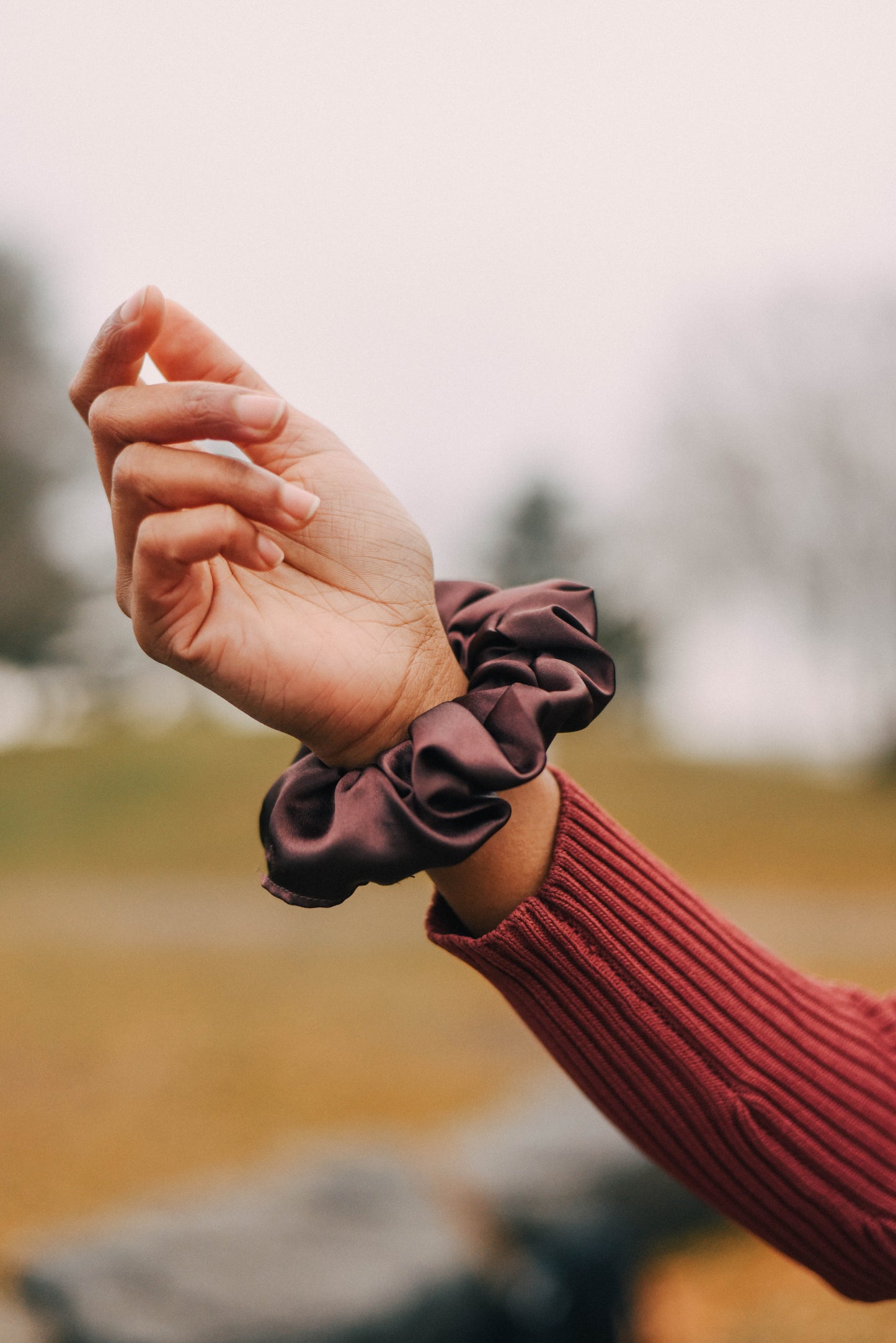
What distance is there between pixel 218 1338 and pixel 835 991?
252 cm

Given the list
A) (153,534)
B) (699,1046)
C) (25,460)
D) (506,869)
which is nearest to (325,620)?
(153,534)

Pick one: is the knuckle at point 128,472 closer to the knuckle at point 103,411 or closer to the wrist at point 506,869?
the knuckle at point 103,411

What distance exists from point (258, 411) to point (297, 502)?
9 cm

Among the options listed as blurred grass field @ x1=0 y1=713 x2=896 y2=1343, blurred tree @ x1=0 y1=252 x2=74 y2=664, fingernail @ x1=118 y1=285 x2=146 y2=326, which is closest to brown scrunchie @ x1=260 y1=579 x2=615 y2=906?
fingernail @ x1=118 y1=285 x2=146 y2=326

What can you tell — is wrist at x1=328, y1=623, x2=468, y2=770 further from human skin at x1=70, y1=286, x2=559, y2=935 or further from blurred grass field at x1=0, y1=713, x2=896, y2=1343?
blurred grass field at x1=0, y1=713, x2=896, y2=1343

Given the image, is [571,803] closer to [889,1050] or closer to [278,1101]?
[889,1050]

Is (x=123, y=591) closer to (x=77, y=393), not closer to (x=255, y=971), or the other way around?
(x=77, y=393)

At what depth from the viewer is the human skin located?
0.97 metres

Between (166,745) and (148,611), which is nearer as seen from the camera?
(148,611)

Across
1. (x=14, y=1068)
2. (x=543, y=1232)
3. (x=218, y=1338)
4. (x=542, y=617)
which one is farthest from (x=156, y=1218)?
(x=14, y=1068)

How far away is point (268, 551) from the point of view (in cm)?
99

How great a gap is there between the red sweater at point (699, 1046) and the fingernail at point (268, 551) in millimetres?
453

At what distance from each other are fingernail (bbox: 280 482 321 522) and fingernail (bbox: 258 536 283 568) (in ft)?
0.11

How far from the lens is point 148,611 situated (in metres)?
1.02
